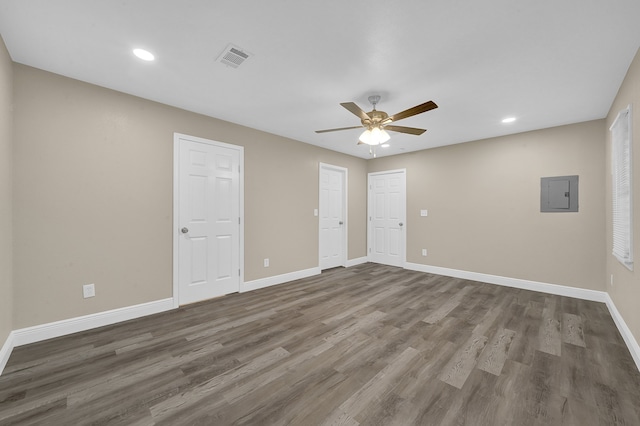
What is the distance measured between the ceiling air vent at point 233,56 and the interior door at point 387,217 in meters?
4.33

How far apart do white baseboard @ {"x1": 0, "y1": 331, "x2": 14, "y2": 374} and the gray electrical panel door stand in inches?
257

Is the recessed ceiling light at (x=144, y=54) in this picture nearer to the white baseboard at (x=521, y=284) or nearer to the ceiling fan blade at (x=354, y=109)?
the ceiling fan blade at (x=354, y=109)

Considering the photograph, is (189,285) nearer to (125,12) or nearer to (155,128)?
(155,128)

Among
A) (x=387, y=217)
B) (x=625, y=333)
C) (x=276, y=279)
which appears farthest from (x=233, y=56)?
(x=387, y=217)

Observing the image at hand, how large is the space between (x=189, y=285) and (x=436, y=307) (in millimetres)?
3316

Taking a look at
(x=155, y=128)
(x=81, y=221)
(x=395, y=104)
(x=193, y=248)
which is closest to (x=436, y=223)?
(x=395, y=104)

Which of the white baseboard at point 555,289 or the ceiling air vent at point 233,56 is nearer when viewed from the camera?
the ceiling air vent at point 233,56

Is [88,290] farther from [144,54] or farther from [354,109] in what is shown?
[354,109]

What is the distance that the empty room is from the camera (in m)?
1.79

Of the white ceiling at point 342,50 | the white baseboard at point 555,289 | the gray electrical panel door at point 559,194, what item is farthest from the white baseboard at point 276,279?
the gray electrical panel door at point 559,194

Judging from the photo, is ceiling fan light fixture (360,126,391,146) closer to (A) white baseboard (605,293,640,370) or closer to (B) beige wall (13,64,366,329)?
(B) beige wall (13,64,366,329)

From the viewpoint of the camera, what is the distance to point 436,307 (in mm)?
3430

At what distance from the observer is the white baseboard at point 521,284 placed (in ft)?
12.2

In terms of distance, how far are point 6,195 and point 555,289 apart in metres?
6.73
